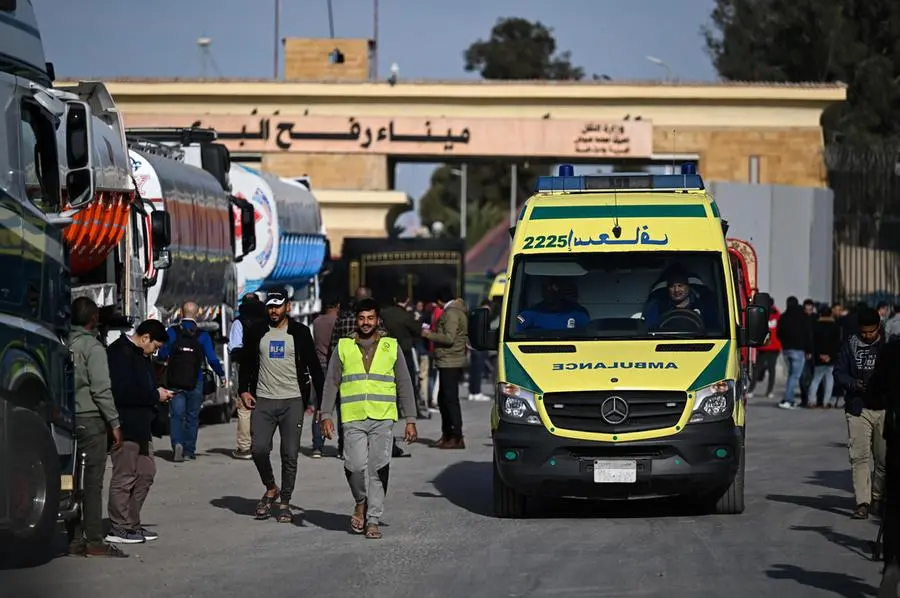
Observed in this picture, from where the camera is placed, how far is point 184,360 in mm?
18531

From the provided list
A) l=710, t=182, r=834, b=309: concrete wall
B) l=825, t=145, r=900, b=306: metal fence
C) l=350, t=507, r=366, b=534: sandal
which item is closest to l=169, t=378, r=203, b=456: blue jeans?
l=350, t=507, r=366, b=534: sandal

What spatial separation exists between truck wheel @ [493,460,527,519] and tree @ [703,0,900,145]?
66472mm

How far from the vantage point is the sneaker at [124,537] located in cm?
1310

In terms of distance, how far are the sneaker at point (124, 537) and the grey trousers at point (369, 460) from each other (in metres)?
1.56

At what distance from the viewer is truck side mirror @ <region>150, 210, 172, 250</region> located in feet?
71.5

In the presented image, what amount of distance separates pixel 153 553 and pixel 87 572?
110 centimetres

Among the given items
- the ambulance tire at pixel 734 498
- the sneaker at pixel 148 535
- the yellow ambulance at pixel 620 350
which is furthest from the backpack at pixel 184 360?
the ambulance tire at pixel 734 498

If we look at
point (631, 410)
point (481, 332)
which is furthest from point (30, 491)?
point (631, 410)

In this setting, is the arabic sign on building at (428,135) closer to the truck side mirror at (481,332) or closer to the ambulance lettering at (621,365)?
the truck side mirror at (481,332)

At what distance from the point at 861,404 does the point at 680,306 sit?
5.67 ft

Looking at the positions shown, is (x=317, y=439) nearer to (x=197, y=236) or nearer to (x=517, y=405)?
(x=197, y=236)

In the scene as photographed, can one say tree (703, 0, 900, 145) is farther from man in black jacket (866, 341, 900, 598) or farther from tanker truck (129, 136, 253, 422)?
man in black jacket (866, 341, 900, 598)

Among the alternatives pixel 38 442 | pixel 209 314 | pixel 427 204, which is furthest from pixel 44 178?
pixel 427 204

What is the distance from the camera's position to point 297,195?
1465 inches
